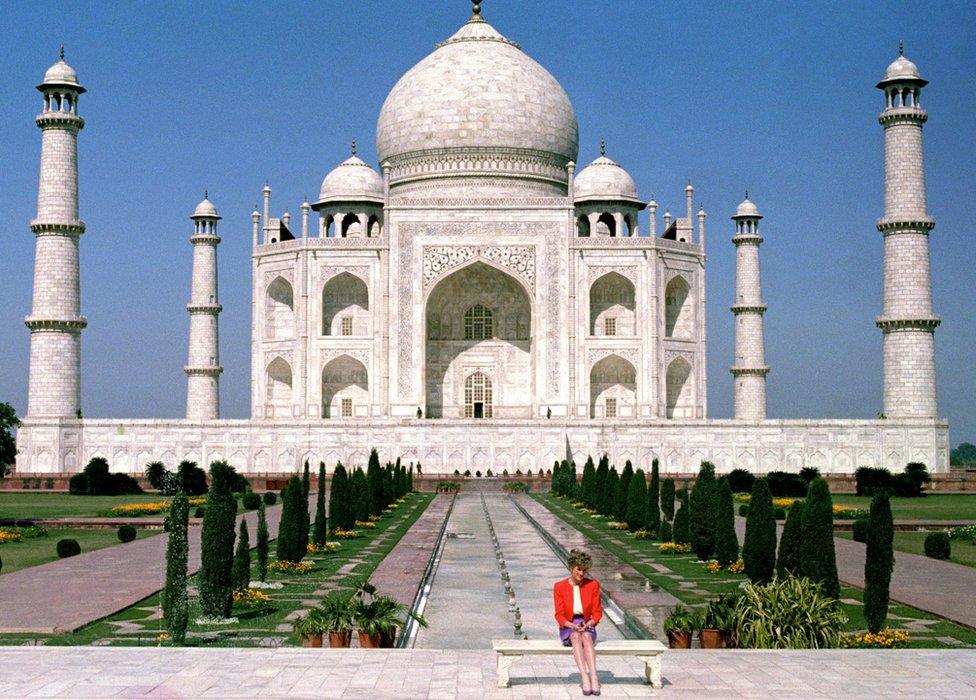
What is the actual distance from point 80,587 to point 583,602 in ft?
19.8

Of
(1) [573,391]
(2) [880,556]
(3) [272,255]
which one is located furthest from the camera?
(3) [272,255]

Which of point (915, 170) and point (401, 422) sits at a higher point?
point (915, 170)

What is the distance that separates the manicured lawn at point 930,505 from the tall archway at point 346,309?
1450cm

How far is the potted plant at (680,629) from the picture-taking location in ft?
27.1

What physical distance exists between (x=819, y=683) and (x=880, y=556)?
1.92 m

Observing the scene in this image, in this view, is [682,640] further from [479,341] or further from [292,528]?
[479,341]

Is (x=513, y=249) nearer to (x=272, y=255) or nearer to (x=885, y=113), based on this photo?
(x=272, y=255)

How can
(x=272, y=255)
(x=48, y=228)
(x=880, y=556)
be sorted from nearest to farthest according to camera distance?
(x=880, y=556), (x=48, y=228), (x=272, y=255)

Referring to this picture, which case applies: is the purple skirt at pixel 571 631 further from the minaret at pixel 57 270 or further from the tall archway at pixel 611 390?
the tall archway at pixel 611 390

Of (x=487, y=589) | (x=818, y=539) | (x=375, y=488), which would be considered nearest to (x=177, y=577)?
(x=487, y=589)

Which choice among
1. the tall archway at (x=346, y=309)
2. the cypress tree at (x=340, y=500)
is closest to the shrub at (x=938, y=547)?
the cypress tree at (x=340, y=500)

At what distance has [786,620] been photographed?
8266 millimetres

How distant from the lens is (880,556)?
8555 mm

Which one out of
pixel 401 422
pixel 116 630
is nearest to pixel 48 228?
pixel 401 422
